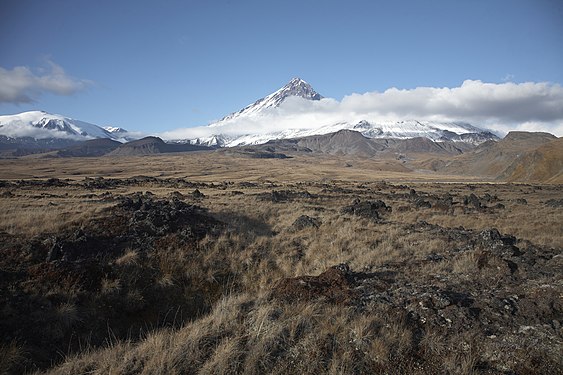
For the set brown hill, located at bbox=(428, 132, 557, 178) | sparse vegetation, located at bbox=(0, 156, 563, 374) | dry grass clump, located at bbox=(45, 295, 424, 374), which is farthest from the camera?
brown hill, located at bbox=(428, 132, 557, 178)

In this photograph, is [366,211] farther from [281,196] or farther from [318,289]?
[318,289]

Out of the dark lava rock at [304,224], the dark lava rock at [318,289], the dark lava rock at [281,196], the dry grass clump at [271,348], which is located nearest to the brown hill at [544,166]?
the dark lava rock at [281,196]

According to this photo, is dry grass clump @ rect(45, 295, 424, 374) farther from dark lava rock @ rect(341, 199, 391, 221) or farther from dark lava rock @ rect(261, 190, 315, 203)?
dark lava rock @ rect(261, 190, 315, 203)

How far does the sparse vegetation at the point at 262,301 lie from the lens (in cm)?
531

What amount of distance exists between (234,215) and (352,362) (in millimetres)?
15367

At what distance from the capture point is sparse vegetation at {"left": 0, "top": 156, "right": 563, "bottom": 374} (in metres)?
5.31

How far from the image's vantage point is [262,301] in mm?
7203

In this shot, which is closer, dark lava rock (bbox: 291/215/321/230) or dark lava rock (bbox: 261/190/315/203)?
dark lava rock (bbox: 291/215/321/230)

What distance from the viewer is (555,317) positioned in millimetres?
6348

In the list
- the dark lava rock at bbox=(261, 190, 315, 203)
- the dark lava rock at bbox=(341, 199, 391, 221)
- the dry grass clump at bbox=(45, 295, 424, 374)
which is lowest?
the dark lava rock at bbox=(261, 190, 315, 203)

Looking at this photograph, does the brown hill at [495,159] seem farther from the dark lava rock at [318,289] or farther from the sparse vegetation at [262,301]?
the dark lava rock at [318,289]

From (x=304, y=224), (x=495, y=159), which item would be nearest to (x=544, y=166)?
(x=304, y=224)

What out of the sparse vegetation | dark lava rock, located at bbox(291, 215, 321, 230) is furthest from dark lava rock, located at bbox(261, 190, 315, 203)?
the sparse vegetation

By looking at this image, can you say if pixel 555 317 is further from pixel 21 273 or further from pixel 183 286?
pixel 21 273
